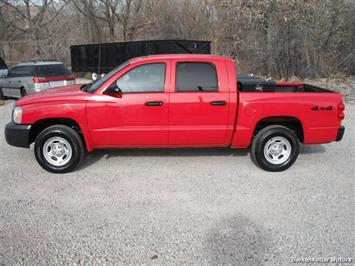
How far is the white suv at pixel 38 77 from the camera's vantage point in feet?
34.7

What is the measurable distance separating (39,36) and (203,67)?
27.4 m

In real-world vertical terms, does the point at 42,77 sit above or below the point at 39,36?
below

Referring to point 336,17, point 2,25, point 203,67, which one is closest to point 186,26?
point 336,17

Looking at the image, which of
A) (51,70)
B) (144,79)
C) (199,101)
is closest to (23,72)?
(51,70)

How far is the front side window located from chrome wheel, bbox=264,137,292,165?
6.38ft

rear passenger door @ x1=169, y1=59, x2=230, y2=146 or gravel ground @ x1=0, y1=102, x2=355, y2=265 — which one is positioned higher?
rear passenger door @ x1=169, y1=59, x2=230, y2=146

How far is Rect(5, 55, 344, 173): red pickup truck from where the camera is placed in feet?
15.8

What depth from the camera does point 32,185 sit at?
15.0ft

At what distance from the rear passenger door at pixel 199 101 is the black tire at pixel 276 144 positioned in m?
0.57

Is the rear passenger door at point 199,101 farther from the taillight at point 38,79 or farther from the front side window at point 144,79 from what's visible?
the taillight at point 38,79

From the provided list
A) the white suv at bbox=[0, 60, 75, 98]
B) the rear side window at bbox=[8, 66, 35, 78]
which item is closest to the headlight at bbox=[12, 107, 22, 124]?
the white suv at bbox=[0, 60, 75, 98]

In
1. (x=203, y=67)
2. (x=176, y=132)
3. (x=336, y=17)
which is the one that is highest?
(x=336, y=17)

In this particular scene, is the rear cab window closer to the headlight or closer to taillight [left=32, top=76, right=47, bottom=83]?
taillight [left=32, top=76, right=47, bottom=83]

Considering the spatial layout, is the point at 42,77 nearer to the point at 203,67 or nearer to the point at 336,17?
the point at 203,67
